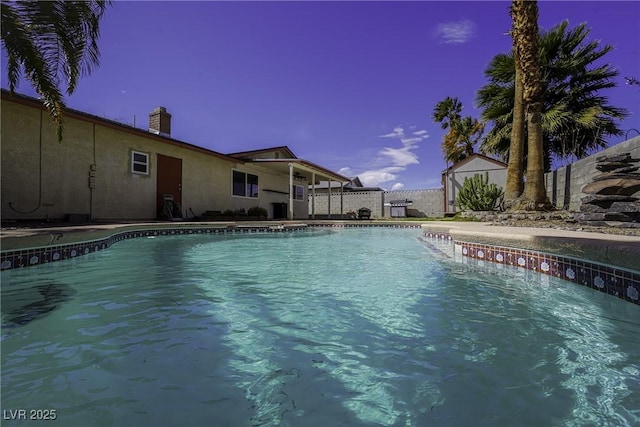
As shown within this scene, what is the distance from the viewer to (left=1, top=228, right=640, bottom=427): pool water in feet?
4.81

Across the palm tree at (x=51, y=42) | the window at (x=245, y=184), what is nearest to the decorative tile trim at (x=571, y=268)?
the palm tree at (x=51, y=42)

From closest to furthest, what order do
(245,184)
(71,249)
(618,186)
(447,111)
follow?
(71,249), (618,186), (245,184), (447,111)

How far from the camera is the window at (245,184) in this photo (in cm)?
1690

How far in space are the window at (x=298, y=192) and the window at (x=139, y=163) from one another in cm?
1076

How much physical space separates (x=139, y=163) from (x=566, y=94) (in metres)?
19.5

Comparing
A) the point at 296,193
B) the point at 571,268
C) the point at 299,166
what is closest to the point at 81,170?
the point at 299,166

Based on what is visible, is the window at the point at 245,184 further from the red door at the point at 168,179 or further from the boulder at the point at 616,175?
the boulder at the point at 616,175

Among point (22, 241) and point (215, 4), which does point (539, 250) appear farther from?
point (215, 4)

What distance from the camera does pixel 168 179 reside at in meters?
13.1

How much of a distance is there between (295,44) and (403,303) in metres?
12.1

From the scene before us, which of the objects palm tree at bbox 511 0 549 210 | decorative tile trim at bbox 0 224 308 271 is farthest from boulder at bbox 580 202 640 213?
decorative tile trim at bbox 0 224 308 271

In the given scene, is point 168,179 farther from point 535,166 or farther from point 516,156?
point 516,156

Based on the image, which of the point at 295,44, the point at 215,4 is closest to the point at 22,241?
the point at 215,4

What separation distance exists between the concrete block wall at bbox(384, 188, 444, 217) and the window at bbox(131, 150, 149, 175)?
1694 cm
